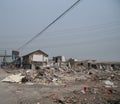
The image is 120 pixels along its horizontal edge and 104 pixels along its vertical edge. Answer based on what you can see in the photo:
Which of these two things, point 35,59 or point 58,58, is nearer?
point 35,59

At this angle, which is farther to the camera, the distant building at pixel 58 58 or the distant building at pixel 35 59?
the distant building at pixel 58 58

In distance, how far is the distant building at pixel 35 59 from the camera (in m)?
44.0

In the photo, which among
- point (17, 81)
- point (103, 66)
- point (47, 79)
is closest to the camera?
point (17, 81)

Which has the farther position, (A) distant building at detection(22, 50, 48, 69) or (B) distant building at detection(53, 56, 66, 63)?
(B) distant building at detection(53, 56, 66, 63)

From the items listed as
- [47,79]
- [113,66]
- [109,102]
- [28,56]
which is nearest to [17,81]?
[47,79]

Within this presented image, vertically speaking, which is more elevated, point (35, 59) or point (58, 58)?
point (58, 58)

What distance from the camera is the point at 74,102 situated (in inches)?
371

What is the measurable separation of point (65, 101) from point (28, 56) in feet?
118

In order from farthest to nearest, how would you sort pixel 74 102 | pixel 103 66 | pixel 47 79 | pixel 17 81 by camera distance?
pixel 103 66
pixel 47 79
pixel 17 81
pixel 74 102

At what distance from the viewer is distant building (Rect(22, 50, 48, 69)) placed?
4397cm

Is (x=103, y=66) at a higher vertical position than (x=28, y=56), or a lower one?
lower

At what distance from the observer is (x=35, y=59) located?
44719 mm

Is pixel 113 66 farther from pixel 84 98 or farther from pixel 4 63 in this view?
pixel 84 98

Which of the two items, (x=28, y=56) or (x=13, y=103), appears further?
(x=28, y=56)
